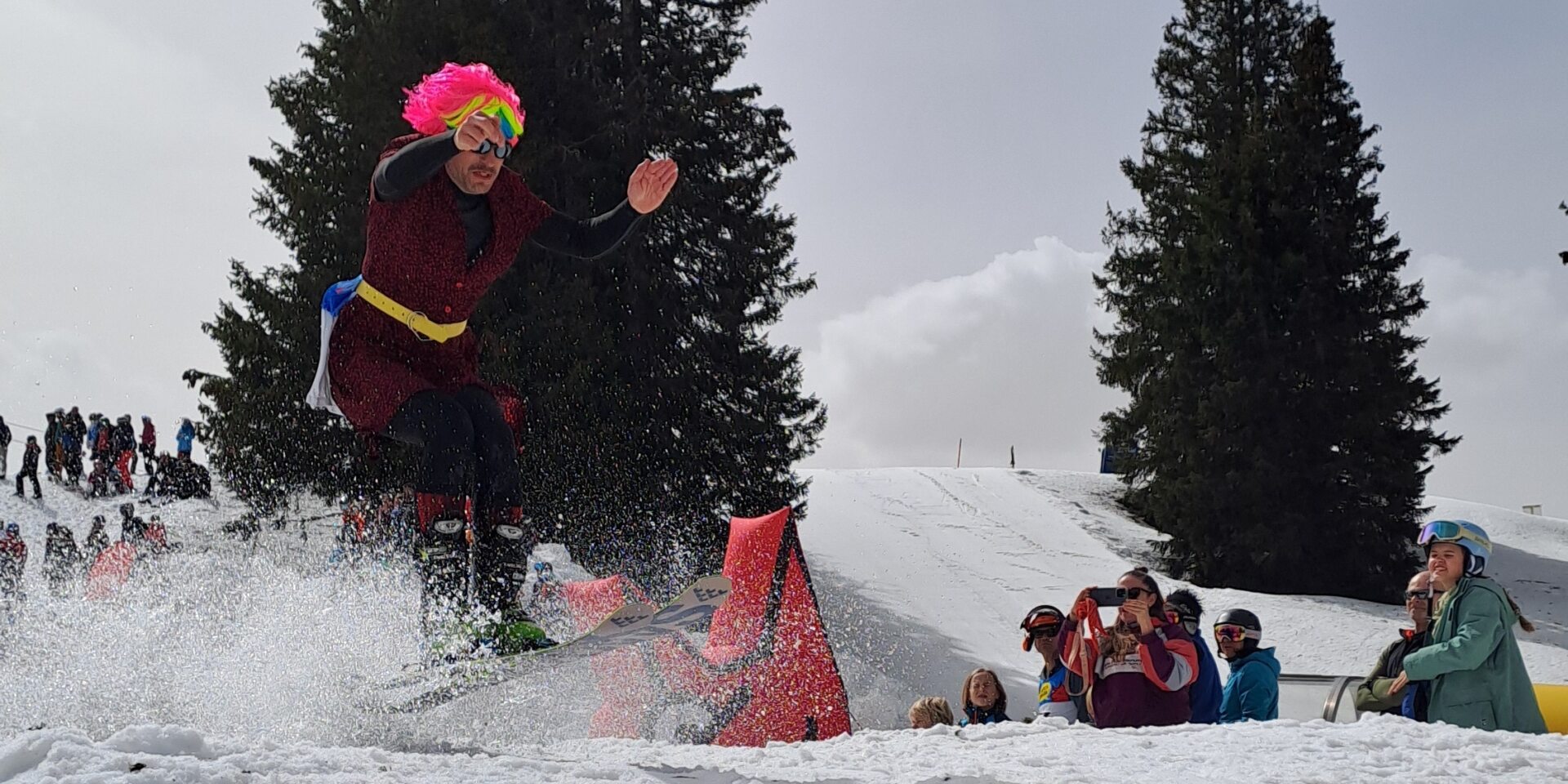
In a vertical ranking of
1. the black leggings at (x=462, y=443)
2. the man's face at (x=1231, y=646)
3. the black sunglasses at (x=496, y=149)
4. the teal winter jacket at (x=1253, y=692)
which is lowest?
the teal winter jacket at (x=1253, y=692)

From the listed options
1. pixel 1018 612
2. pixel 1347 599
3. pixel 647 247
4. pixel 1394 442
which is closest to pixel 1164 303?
pixel 1394 442

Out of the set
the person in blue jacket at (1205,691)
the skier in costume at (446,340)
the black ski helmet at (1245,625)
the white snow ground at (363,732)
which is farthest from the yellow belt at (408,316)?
the black ski helmet at (1245,625)

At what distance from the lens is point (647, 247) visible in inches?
520

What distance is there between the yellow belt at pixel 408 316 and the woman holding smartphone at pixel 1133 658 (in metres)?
2.83

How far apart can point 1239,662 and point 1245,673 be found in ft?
0.36

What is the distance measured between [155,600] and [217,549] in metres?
6.57

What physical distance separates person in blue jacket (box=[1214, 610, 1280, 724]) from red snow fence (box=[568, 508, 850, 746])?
1.87m

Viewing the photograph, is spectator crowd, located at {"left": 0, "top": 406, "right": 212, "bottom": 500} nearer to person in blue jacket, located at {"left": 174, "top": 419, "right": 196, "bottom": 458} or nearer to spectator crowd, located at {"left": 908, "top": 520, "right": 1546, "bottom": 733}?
person in blue jacket, located at {"left": 174, "top": 419, "right": 196, "bottom": 458}

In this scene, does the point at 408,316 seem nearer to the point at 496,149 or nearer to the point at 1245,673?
the point at 496,149

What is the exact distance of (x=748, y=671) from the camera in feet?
19.5

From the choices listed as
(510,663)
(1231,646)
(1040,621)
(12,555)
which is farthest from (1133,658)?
(12,555)

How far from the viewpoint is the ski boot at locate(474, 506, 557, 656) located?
13.7ft

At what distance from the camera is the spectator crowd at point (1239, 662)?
3.95m

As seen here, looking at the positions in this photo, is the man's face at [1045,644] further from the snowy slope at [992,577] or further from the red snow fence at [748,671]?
the snowy slope at [992,577]
